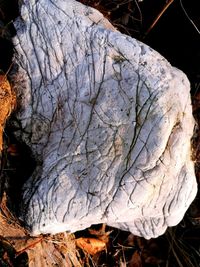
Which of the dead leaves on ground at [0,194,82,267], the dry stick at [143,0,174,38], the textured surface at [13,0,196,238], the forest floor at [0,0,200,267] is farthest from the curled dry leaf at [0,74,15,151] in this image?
the dry stick at [143,0,174,38]

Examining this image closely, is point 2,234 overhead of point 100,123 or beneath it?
beneath

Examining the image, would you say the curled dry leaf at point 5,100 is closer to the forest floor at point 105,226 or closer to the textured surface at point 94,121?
the forest floor at point 105,226

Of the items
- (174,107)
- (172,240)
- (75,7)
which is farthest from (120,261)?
(75,7)

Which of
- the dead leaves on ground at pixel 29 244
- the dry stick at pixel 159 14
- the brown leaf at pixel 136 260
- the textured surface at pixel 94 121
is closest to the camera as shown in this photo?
the textured surface at pixel 94 121

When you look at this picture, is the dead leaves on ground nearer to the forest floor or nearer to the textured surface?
the forest floor

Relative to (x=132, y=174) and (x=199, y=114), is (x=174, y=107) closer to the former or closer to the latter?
(x=132, y=174)

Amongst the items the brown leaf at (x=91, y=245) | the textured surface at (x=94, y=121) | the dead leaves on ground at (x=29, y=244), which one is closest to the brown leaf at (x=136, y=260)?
the brown leaf at (x=91, y=245)
